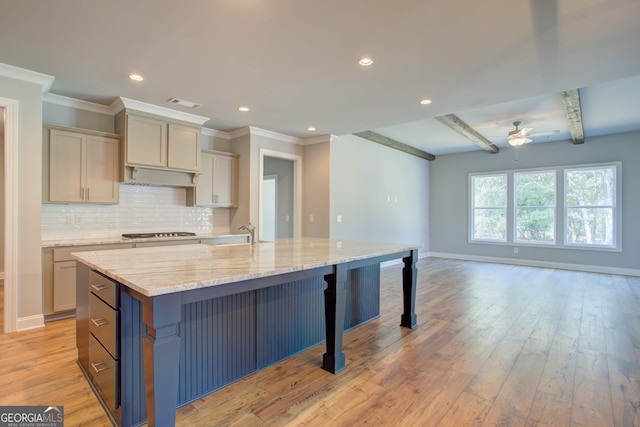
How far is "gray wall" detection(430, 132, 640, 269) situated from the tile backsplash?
5.58m

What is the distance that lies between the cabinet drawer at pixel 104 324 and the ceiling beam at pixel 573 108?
4.88 m

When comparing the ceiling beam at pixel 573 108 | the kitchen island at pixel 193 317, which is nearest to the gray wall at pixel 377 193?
the kitchen island at pixel 193 317

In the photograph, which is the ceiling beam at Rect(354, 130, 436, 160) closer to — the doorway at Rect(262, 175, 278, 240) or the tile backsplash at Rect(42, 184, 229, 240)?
the doorway at Rect(262, 175, 278, 240)

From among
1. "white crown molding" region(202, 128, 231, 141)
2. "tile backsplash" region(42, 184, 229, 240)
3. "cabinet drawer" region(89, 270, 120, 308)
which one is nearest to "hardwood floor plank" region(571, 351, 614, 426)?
"cabinet drawer" region(89, 270, 120, 308)

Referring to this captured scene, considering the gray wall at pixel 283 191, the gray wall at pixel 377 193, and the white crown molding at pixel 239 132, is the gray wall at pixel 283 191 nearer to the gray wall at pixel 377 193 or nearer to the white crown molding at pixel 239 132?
the gray wall at pixel 377 193

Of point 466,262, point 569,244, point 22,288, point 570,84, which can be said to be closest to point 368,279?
point 570,84

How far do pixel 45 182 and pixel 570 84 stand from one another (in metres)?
5.51

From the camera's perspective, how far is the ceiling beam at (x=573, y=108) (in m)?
3.95

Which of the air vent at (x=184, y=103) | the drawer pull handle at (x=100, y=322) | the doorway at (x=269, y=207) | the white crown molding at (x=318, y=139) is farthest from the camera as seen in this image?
the doorway at (x=269, y=207)

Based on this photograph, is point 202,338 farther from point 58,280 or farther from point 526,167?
point 526,167

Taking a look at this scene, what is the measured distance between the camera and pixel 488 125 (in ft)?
18.1

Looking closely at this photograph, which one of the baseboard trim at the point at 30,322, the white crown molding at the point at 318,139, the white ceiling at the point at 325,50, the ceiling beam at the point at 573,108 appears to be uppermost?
the ceiling beam at the point at 573,108

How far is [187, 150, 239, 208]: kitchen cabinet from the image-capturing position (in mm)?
4779

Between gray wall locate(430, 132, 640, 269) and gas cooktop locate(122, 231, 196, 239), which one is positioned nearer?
gas cooktop locate(122, 231, 196, 239)
